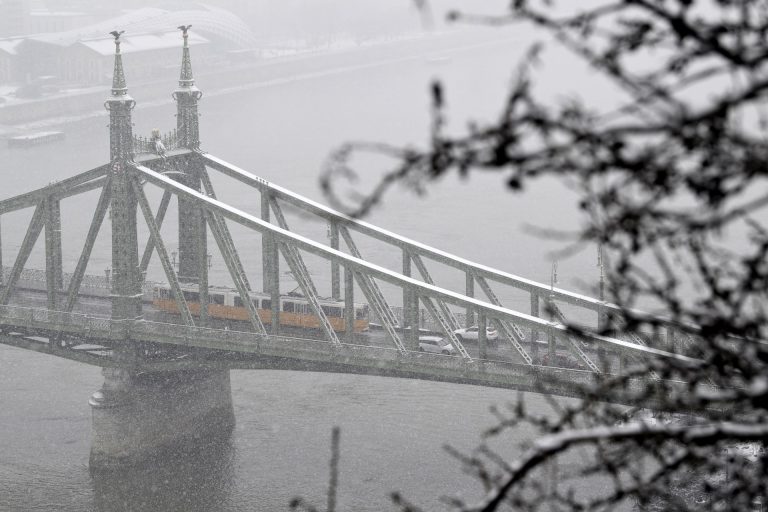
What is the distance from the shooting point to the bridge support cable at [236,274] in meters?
32.2

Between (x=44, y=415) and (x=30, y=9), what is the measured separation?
10208 cm

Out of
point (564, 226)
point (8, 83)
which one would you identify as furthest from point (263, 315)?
point (8, 83)

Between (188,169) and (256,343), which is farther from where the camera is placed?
(188,169)

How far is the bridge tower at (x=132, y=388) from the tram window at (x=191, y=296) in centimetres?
128

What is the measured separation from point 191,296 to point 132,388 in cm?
413

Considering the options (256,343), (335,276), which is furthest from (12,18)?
(256,343)

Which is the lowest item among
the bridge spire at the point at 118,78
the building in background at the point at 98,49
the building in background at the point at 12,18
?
the bridge spire at the point at 118,78

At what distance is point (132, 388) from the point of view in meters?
32.5

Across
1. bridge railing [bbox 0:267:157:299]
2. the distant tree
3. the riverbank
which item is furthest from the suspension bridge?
the riverbank

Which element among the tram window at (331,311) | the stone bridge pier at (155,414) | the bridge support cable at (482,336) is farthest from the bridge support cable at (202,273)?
the bridge support cable at (482,336)

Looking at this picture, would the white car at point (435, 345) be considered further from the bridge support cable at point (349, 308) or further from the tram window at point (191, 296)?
the tram window at point (191, 296)

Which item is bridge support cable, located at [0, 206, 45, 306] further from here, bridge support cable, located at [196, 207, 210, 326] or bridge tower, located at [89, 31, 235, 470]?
bridge support cable, located at [196, 207, 210, 326]

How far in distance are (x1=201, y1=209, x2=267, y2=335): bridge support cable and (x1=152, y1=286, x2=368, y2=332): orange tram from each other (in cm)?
67

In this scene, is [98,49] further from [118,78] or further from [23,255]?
[118,78]
